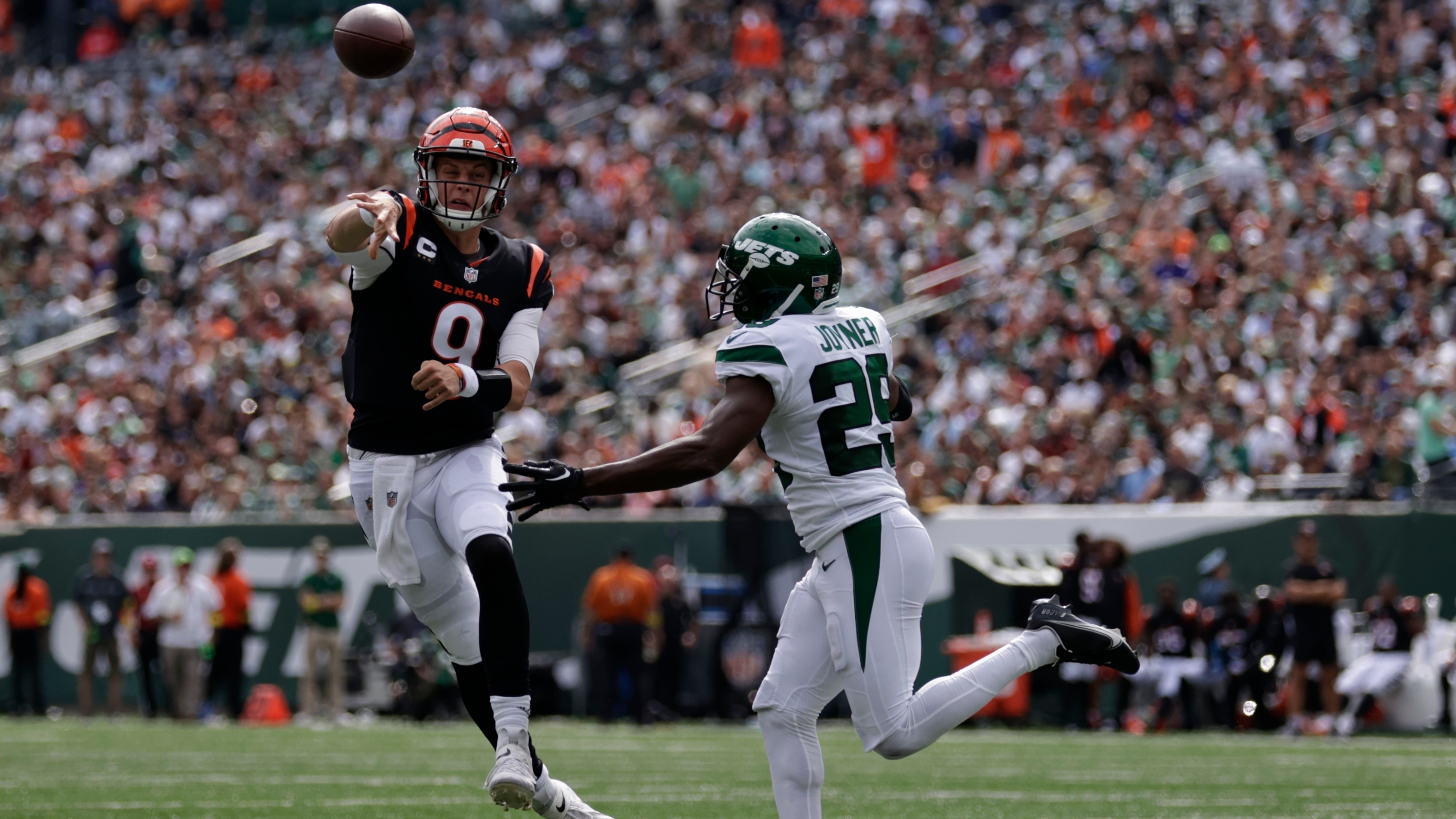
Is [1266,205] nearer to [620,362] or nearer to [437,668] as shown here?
[620,362]

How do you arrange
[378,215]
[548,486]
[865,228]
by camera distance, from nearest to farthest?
1. [548,486]
2. [378,215]
3. [865,228]

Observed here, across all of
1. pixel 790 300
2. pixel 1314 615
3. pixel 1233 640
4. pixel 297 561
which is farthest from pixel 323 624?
pixel 790 300

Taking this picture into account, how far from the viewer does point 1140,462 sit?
15.3 meters

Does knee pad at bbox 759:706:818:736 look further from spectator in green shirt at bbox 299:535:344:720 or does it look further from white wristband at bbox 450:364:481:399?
spectator in green shirt at bbox 299:535:344:720

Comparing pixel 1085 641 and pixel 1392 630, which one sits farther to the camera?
pixel 1392 630

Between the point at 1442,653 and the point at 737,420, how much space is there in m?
10.1

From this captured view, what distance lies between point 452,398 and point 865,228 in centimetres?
1425

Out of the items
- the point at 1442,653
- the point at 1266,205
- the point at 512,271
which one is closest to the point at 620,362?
the point at 1266,205

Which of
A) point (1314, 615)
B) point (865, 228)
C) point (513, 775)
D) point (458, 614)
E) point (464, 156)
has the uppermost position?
point (865, 228)

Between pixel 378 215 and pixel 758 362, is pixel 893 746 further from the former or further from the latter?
pixel 378 215

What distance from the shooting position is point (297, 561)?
1788 centimetres

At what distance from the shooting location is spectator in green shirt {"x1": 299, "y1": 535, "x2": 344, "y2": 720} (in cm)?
1678

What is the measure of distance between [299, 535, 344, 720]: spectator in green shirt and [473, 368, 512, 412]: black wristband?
11376 mm

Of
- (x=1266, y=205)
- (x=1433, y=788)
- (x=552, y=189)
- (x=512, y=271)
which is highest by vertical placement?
(x=552, y=189)
